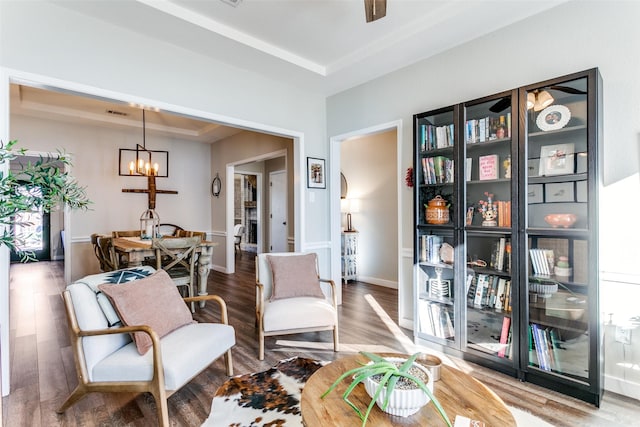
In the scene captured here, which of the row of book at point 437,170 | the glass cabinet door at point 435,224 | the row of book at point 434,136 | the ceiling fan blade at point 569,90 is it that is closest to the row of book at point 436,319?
the glass cabinet door at point 435,224

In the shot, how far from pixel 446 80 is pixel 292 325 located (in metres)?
2.69

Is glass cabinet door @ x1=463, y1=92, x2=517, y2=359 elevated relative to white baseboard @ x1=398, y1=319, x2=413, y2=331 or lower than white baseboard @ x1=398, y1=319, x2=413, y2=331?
elevated

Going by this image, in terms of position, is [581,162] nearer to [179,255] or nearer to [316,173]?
[316,173]

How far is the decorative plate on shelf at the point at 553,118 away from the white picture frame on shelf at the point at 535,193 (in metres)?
0.41

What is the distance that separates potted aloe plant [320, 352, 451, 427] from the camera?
122 cm

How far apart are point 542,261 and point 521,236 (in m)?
0.22

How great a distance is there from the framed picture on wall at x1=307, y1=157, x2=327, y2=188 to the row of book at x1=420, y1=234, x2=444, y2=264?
1707mm

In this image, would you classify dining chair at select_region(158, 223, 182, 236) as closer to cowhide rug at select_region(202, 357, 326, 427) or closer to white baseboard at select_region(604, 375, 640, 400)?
cowhide rug at select_region(202, 357, 326, 427)

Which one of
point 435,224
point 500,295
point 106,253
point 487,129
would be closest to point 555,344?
point 500,295

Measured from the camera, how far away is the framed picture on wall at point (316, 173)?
4168 mm

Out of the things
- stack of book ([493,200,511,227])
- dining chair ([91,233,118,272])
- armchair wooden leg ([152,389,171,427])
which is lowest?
armchair wooden leg ([152,389,171,427])

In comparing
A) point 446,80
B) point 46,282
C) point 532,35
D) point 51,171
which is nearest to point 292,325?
point 51,171

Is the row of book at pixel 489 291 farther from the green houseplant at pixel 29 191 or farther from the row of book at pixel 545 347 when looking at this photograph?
the green houseplant at pixel 29 191

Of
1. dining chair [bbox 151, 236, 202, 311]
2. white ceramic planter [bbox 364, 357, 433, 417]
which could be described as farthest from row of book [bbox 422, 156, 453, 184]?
dining chair [bbox 151, 236, 202, 311]
